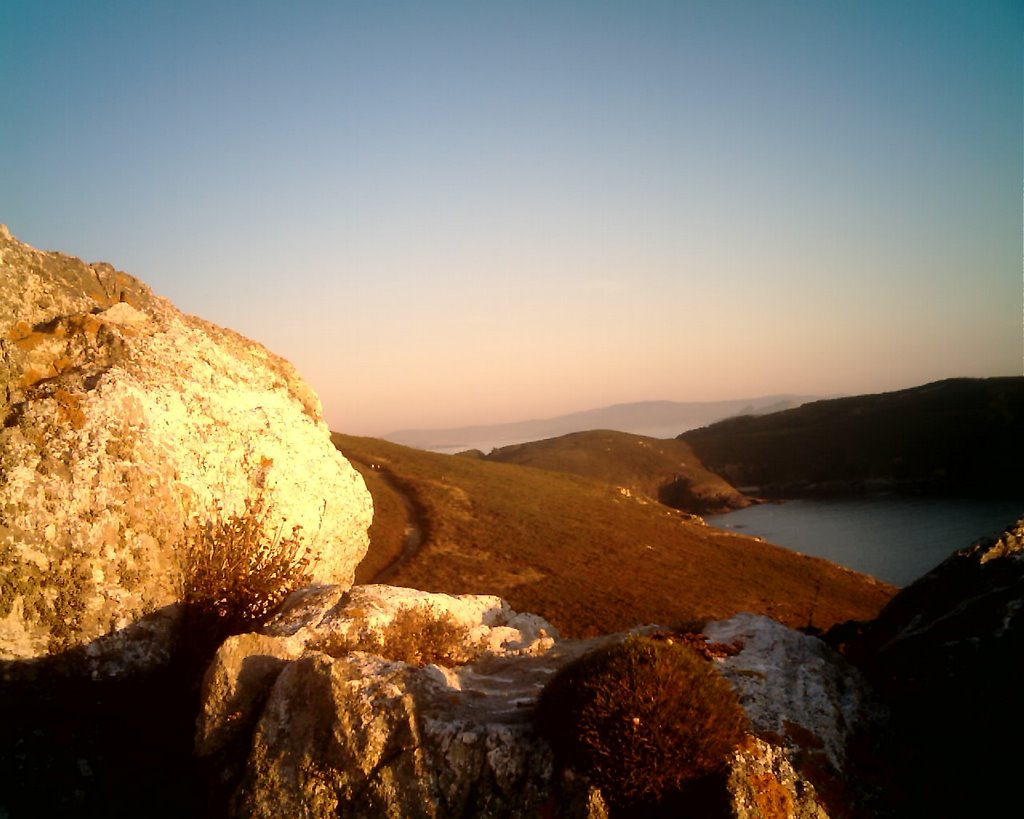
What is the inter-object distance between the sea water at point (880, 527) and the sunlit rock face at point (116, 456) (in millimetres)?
56099

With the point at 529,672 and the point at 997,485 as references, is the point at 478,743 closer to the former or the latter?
the point at 529,672

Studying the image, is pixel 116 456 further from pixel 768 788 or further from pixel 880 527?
pixel 880 527

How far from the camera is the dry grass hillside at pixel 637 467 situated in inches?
4385

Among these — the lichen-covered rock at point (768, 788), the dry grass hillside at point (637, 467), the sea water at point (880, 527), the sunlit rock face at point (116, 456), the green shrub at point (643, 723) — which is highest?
the sunlit rock face at point (116, 456)

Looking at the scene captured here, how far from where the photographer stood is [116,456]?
11.9 metres

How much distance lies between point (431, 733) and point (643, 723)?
301 cm

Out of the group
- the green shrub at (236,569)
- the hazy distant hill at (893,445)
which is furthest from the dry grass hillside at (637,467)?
the green shrub at (236,569)

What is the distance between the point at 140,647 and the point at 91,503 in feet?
9.72

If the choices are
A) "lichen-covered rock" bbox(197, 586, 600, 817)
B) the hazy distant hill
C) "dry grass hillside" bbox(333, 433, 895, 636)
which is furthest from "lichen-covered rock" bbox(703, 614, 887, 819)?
the hazy distant hill

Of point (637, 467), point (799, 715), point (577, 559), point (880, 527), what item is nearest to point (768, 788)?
point (799, 715)

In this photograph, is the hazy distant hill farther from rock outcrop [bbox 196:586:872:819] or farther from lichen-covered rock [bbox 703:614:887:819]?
rock outcrop [bbox 196:586:872:819]

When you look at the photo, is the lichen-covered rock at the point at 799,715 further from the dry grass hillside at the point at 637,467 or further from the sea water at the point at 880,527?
the dry grass hillside at the point at 637,467

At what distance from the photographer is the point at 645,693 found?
7320 millimetres

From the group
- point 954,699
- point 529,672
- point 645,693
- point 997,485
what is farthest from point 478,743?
point 997,485
